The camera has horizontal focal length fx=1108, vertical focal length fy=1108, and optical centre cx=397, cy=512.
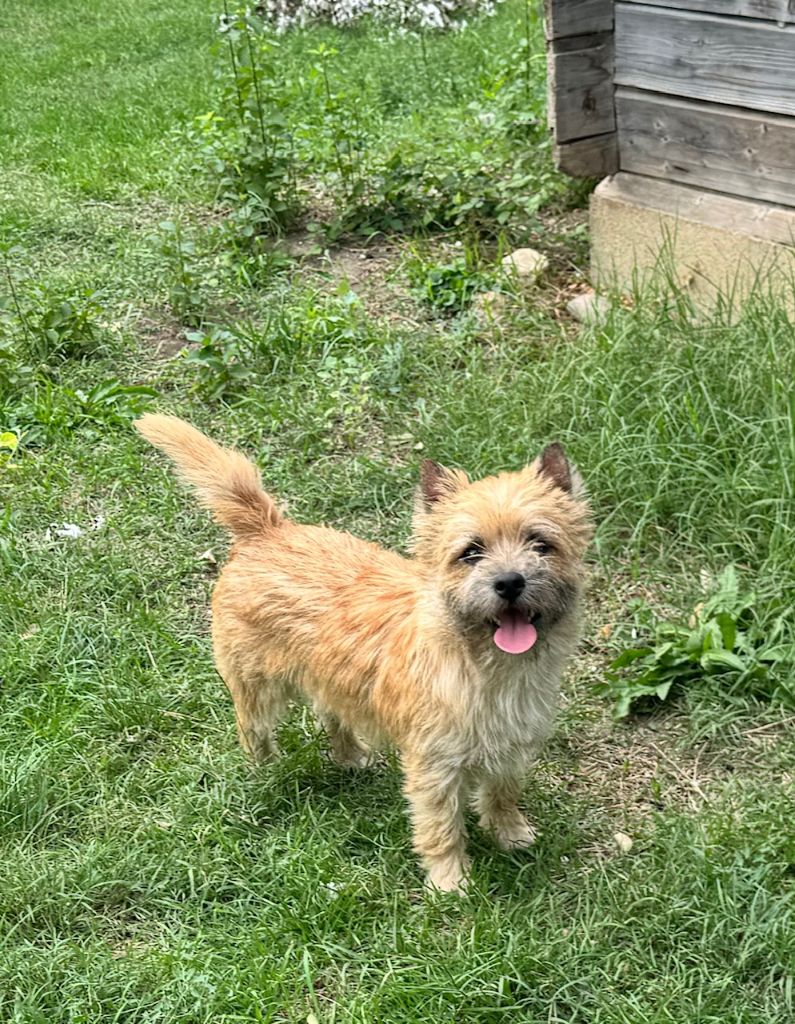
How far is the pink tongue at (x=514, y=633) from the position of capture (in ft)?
8.33

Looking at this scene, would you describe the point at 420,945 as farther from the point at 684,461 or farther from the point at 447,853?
the point at 684,461

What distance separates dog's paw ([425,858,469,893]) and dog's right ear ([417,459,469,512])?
0.96 m

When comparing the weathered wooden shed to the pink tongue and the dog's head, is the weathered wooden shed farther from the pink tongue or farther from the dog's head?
the pink tongue

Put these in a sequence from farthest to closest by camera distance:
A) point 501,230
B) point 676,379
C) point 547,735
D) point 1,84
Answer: point 1,84
point 501,230
point 676,379
point 547,735

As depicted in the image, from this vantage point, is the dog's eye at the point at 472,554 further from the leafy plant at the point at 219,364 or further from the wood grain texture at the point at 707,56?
the wood grain texture at the point at 707,56

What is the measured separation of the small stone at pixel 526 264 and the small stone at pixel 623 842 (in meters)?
3.36

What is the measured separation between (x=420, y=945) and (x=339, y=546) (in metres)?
1.11

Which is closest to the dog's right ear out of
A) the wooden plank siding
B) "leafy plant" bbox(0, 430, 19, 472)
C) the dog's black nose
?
the dog's black nose

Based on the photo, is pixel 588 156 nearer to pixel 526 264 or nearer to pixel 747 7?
pixel 526 264

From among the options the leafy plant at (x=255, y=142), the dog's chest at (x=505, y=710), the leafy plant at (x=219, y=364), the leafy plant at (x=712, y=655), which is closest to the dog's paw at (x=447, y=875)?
the dog's chest at (x=505, y=710)

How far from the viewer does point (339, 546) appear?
3.23m

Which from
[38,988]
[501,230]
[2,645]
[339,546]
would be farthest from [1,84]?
[38,988]

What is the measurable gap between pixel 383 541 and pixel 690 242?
221 cm

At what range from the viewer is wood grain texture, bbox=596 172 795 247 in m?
4.89
